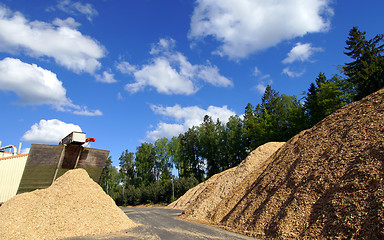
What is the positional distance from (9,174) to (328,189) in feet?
63.2

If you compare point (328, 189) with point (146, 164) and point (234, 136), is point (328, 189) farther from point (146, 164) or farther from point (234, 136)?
point (146, 164)

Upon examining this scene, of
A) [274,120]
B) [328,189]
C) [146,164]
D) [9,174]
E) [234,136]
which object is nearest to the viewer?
[328,189]

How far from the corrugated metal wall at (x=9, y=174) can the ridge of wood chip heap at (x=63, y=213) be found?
12.4 ft

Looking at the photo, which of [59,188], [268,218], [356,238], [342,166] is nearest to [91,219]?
[59,188]

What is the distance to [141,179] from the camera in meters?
66.1

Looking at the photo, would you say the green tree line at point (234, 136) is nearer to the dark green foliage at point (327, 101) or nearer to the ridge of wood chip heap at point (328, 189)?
the dark green foliage at point (327, 101)

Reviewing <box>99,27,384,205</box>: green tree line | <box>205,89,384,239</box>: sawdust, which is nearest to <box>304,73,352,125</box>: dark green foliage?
<box>99,27,384,205</box>: green tree line

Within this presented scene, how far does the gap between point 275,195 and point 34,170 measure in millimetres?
13416

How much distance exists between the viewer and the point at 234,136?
180 ft

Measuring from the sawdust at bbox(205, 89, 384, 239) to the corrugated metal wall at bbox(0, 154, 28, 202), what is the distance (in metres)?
14.0

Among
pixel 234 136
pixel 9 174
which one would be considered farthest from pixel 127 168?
pixel 9 174

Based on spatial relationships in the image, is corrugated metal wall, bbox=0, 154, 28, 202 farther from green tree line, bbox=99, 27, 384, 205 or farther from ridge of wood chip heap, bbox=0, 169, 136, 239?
green tree line, bbox=99, 27, 384, 205

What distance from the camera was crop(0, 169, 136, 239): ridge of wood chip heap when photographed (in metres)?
10.5

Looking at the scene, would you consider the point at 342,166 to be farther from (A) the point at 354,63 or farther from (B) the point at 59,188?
(A) the point at 354,63
